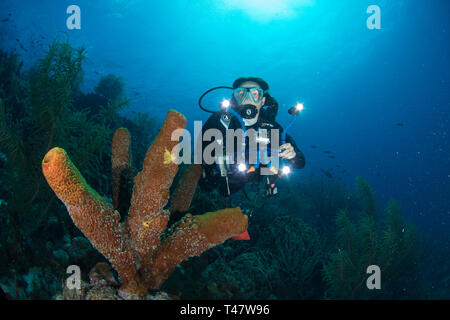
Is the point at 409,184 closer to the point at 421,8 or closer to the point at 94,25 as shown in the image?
the point at 421,8

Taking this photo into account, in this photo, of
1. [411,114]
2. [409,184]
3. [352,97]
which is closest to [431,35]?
[352,97]

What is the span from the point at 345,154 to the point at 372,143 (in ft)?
39.5

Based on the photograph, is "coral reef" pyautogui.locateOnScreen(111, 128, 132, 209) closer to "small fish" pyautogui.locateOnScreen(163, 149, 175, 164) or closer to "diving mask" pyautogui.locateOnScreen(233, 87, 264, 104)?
"small fish" pyautogui.locateOnScreen(163, 149, 175, 164)

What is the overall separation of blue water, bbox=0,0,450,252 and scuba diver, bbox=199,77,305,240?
9614 millimetres

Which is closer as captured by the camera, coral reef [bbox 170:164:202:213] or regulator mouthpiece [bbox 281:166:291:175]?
coral reef [bbox 170:164:202:213]

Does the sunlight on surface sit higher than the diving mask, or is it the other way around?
the sunlight on surface

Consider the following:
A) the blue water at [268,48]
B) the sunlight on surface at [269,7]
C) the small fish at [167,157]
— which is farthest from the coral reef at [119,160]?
the sunlight on surface at [269,7]

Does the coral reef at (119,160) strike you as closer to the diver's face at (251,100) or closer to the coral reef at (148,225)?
the coral reef at (148,225)

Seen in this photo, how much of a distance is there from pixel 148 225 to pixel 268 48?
32031mm

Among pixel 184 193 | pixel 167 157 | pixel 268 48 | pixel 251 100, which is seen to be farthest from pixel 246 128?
pixel 268 48

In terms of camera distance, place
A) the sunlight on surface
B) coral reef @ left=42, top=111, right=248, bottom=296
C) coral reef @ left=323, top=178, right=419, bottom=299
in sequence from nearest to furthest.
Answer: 1. coral reef @ left=42, top=111, right=248, bottom=296
2. coral reef @ left=323, top=178, right=419, bottom=299
3. the sunlight on surface

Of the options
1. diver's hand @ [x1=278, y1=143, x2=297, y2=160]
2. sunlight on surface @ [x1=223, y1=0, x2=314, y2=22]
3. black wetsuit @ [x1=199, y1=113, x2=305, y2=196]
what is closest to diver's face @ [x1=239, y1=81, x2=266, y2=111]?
black wetsuit @ [x1=199, y1=113, x2=305, y2=196]

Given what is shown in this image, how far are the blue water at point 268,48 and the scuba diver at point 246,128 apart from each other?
9614mm

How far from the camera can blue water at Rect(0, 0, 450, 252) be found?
71.2ft
